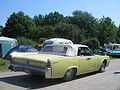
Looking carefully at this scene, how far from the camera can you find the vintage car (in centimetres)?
643

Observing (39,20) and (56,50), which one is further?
(39,20)

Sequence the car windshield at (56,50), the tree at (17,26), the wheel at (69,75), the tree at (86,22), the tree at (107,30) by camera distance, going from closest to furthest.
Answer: the wheel at (69,75)
the car windshield at (56,50)
the tree at (107,30)
the tree at (17,26)
the tree at (86,22)

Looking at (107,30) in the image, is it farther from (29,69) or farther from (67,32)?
(29,69)

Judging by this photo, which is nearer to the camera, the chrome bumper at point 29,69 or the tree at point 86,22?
the chrome bumper at point 29,69

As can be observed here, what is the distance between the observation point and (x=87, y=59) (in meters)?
8.38

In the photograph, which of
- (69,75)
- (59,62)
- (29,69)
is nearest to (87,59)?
(69,75)

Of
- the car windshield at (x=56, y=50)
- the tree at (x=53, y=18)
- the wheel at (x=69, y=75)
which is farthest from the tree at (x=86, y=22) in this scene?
the wheel at (x=69, y=75)

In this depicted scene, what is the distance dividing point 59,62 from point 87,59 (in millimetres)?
2149

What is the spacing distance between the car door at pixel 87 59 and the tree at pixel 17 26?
48.7 metres

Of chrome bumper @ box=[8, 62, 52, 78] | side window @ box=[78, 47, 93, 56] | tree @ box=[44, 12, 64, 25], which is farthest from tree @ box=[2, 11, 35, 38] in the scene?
chrome bumper @ box=[8, 62, 52, 78]

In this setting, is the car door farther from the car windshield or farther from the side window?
the car windshield

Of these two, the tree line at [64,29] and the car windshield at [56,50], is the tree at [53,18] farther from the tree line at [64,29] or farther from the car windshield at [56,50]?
the car windshield at [56,50]

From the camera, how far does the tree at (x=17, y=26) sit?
55.3 metres

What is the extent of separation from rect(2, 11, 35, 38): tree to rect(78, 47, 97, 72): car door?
48687 mm
